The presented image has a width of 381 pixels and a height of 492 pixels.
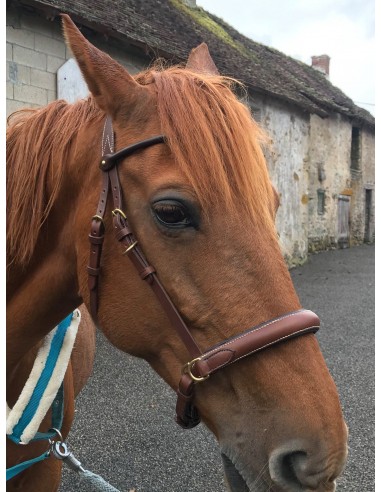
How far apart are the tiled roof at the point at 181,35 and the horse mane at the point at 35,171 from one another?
342 cm

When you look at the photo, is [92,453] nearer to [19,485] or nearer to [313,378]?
[19,485]

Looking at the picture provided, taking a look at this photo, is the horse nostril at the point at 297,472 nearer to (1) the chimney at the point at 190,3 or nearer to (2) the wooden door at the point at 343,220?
(1) the chimney at the point at 190,3

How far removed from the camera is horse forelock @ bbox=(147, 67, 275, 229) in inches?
49.6

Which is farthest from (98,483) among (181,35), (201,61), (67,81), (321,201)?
(321,201)

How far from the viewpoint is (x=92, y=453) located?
3.85m

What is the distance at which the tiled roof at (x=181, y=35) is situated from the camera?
7.18 metres

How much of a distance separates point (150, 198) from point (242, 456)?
0.77m

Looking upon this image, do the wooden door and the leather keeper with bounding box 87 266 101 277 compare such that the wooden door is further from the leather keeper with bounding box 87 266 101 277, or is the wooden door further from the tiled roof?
the leather keeper with bounding box 87 266 101 277

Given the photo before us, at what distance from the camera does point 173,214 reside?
4.14 feet

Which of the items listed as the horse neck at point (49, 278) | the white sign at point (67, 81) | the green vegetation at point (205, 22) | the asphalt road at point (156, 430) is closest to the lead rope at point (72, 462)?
the horse neck at point (49, 278)

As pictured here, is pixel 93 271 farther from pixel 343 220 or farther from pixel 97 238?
pixel 343 220

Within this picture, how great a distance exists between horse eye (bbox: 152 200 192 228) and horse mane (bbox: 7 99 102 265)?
459mm

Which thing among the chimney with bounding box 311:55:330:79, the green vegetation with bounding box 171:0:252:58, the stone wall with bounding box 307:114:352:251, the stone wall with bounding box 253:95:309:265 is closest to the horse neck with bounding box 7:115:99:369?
the stone wall with bounding box 253:95:309:265

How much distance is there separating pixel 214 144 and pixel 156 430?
3.67 metres
